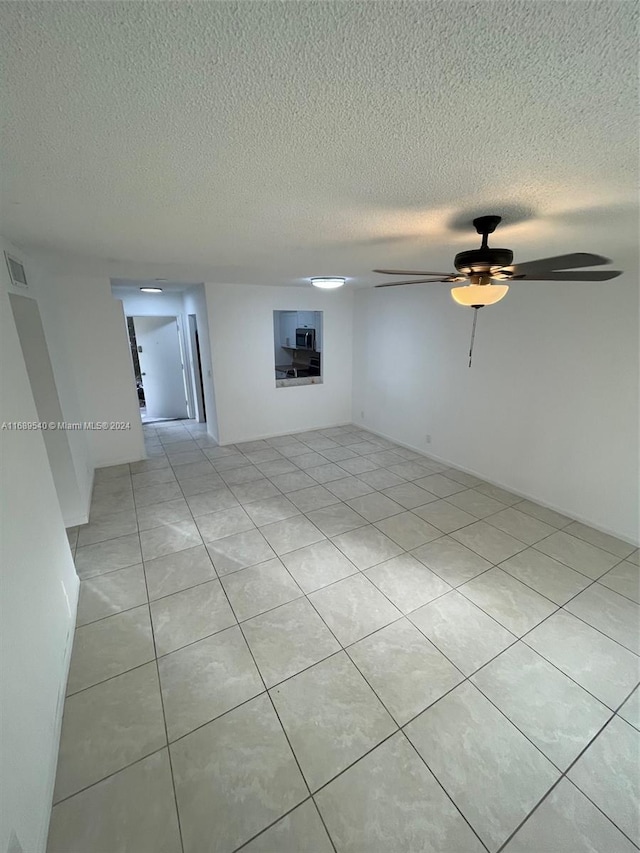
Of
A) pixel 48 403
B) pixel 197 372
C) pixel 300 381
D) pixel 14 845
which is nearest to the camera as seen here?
pixel 14 845

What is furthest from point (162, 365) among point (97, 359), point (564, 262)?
point (564, 262)

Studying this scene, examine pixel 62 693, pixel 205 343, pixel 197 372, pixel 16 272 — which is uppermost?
pixel 16 272

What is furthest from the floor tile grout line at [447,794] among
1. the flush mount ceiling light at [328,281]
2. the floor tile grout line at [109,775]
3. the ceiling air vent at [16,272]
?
the flush mount ceiling light at [328,281]

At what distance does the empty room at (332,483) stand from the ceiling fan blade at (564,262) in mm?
40

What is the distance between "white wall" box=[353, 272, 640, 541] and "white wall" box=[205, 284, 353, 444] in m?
0.89

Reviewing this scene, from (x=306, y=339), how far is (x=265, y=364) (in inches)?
56.4

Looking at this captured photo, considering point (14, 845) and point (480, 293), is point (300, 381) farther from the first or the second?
point (14, 845)

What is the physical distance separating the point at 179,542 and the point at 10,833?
1.93 meters

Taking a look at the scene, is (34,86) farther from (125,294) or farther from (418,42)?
(125,294)

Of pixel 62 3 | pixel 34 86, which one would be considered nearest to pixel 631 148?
pixel 62 3

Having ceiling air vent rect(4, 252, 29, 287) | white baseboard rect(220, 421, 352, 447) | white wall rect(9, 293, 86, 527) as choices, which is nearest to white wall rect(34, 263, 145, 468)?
white wall rect(9, 293, 86, 527)

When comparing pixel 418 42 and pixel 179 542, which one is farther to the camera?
pixel 179 542

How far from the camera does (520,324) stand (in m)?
3.41

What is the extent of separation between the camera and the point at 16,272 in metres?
2.33
